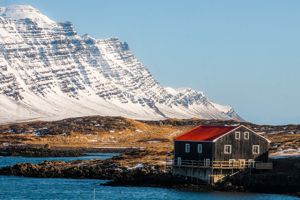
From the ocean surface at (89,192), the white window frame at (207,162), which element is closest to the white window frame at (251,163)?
the white window frame at (207,162)

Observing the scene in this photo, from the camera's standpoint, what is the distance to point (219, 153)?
102 metres

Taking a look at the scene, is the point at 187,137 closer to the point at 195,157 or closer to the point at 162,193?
the point at 195,157

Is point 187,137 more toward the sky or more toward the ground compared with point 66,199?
more toward the sky

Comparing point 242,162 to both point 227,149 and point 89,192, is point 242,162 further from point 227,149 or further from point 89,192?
point 89,192

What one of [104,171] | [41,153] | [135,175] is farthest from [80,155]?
[135,175]

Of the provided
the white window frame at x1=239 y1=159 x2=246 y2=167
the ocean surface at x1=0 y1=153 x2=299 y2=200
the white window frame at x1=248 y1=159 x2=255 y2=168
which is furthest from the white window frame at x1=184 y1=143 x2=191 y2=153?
the white window frame at x1=248 y1=159 x2=255 y2=168

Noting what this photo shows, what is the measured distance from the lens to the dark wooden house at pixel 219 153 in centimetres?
10119

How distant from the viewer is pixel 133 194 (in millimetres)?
97250

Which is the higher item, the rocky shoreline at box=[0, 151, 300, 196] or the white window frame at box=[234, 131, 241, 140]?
the white window frame at box=[234, 131, 241, 140]

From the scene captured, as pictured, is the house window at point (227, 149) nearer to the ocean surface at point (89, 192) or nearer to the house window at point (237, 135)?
the house window at point (237, 135)

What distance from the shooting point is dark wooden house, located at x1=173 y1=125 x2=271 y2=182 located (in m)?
101

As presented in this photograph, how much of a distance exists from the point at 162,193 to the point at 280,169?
13356 millimetres

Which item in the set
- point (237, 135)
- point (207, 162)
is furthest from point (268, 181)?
point (237, 135)

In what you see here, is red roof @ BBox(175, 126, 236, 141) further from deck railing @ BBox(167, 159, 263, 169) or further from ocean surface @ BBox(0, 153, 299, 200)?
ocean surface @ BBox(0, 153, 299, 200)
